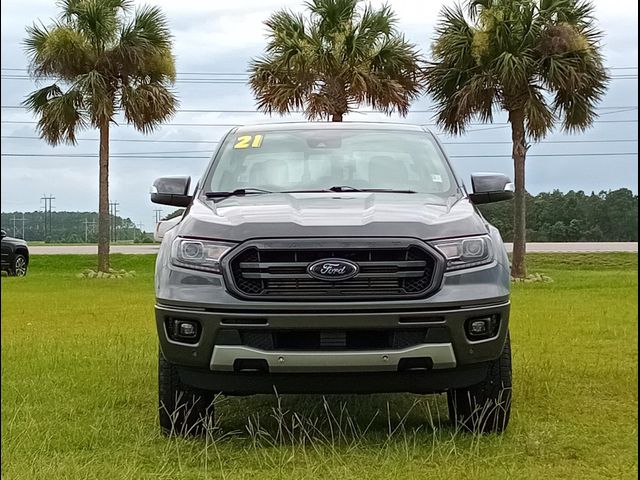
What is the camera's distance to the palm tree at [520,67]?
19125 mm

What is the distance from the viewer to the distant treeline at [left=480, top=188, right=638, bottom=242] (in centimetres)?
2494

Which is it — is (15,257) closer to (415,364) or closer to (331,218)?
(331,218)

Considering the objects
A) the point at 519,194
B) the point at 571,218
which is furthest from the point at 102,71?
the point at 571,218

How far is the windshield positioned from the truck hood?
408 millimetres

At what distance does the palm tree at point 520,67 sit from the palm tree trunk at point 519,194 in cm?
2

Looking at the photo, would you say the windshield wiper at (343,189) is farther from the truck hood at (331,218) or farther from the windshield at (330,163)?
the truck hood at (331,218)

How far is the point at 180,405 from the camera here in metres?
4.26

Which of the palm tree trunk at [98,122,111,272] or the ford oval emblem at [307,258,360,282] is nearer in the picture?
the ford oval emblem at [307,258,360,282]

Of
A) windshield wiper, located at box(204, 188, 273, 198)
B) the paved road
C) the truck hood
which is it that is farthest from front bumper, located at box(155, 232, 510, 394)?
the paved road

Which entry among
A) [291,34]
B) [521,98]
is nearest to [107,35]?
[291,34]

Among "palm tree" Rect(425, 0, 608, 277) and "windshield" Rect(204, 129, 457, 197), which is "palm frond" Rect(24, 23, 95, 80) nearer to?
"palm tree" Rect(425, 0, 608, 277)

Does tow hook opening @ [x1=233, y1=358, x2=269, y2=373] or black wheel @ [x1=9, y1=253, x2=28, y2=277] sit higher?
tow hook opening @ [x1=233, y1=358, x2=269, y2=373]

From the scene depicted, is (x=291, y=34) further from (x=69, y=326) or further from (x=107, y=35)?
(x=69, y=326)

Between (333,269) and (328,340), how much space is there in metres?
0.31
